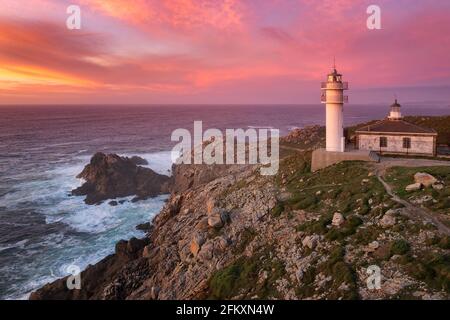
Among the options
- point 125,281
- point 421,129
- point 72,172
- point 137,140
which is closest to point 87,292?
point 125,281

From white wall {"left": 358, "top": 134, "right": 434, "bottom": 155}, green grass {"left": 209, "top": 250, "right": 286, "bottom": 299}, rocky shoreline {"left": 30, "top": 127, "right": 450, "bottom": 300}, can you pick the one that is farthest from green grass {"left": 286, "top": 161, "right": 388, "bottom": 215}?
white wall {"left": 358, "top": 134, "right": 434, "bottom": 155}

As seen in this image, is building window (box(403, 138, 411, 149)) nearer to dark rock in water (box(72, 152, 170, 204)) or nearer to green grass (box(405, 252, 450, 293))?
green grass (box(405, 252, 450, 293))

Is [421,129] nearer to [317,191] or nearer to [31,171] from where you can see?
[317,191]

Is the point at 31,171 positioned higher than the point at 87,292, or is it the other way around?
the point at 31,171

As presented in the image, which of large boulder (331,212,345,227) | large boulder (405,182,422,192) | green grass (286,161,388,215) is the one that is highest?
large boulder (405,182,422,192)

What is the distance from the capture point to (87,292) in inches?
974

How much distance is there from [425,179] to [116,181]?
40.4m

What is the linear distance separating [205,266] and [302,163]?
52.1 feet

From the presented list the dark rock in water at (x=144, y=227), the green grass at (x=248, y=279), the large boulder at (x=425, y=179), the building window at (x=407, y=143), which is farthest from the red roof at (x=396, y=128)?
the dark rock in water at (x=144, y=227)

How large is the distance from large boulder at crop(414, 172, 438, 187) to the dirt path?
1690mm

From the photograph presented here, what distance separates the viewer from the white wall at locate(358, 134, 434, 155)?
32281mm

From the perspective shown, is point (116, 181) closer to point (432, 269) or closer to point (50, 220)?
point (50, 220)

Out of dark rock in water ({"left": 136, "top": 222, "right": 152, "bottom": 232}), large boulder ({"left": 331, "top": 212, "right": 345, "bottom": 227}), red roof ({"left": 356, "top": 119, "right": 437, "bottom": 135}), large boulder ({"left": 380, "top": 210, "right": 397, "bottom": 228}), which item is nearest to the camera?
large boulder ({"left": 380, "top": 210, "right": 397, "bottom": 228})

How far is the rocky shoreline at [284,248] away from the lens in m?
15.5
